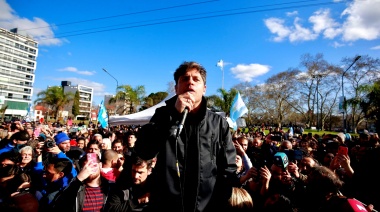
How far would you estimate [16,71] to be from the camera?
7719 cm

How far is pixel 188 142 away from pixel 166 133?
17 centimetres

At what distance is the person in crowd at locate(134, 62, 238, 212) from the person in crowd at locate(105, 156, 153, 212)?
1.32m

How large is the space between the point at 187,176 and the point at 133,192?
5.86ft

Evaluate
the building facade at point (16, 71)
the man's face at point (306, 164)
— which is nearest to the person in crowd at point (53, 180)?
the man's face at point (306, 164)

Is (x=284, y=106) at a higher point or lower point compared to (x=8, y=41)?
lower

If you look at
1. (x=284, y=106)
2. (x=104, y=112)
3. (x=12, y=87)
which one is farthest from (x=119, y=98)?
(x=12, y=87)

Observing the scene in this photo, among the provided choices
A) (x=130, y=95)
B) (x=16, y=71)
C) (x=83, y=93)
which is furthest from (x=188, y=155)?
(x=83, y=93)

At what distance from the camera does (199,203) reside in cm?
131

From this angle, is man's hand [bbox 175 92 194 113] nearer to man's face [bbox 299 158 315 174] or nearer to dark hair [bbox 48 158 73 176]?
→ dark hair [bbox 48 158 73 176]

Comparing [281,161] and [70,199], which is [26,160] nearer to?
[70,199]

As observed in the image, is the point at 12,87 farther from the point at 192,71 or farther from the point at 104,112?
the point at 192,71

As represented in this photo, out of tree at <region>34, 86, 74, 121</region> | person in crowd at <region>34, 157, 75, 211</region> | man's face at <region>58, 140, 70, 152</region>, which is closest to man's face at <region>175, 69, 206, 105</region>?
person in crowd at <region>34, 157, 75, 211</region>

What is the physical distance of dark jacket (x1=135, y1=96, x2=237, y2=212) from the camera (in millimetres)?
1297

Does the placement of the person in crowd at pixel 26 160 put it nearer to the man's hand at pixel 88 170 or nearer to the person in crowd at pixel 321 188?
the man's hand at pixel 88 170
